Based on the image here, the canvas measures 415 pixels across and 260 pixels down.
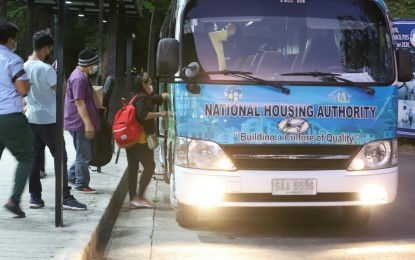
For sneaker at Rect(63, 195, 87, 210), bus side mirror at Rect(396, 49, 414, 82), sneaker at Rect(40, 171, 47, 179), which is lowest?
sneaker at Rect(40, 171, 47, 179)

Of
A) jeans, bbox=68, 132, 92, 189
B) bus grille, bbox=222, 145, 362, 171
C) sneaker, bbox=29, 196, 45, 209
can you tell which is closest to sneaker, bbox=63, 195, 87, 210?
sneaker, bbox=29, 196, 45, 209

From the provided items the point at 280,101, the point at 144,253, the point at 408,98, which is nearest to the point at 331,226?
the point at 280,101

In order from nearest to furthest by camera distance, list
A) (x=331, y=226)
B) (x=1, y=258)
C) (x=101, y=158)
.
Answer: (x=1, y=258), (x=331, y=226), (x=101, y=158)

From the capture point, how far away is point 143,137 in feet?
30.2

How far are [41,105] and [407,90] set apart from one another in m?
15.2

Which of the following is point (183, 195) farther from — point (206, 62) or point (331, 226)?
point (331, 226)

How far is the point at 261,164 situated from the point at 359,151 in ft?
3.13

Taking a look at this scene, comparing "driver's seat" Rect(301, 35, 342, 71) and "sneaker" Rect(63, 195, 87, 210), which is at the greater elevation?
"driver's seat" Rect(301, 35, 342, 71)

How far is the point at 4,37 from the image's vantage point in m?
7.23

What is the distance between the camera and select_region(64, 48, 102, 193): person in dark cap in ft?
29.1

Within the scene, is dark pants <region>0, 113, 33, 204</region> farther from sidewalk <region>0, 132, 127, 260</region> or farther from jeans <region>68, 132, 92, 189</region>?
jeans <region>68, 132, 92, 189</region>

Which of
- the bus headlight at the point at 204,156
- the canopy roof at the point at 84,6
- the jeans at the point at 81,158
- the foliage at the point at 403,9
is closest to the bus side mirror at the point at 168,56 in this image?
the bus headlight at the point at 204,156

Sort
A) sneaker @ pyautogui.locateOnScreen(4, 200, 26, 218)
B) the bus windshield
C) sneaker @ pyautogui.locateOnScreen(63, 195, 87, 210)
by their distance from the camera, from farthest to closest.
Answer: sneaker @ pyautogui.locateOnScreen(63, 195, 87, 210)
the bus windshield
sneaker @ pyautogui.locateOnScreen(4, 200, 26, 218)

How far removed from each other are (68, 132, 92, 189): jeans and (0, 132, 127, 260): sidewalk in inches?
7.9
